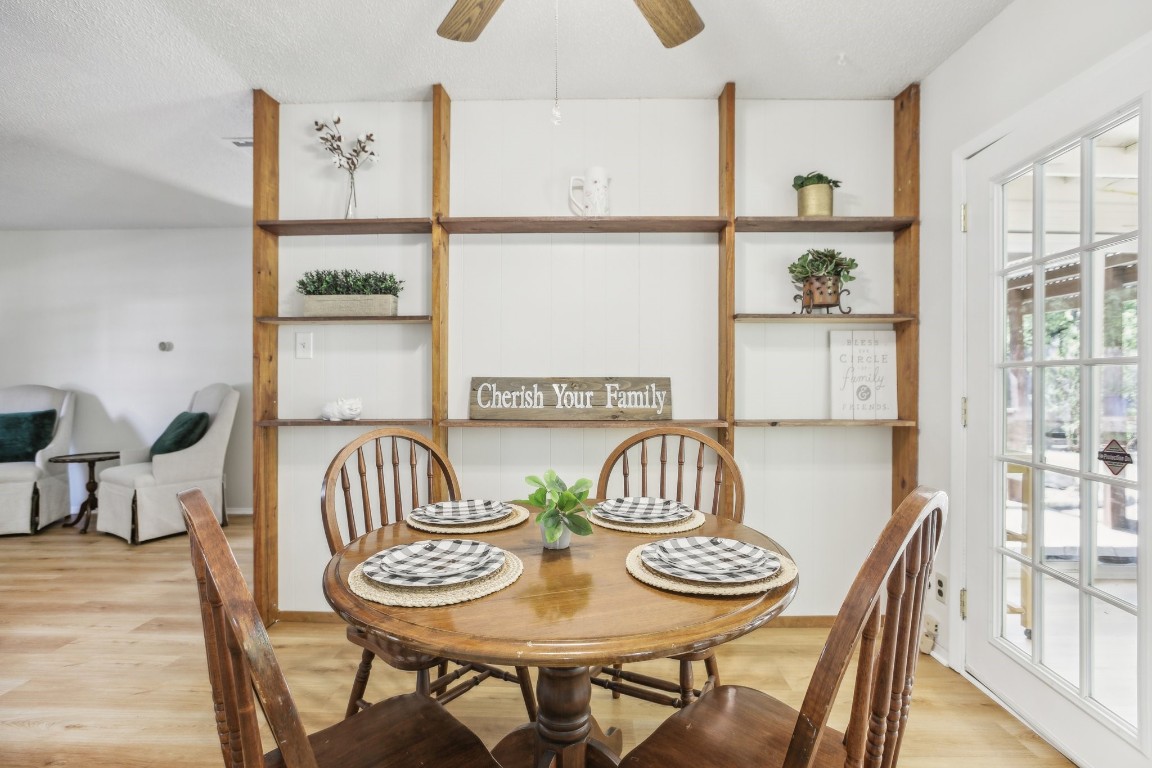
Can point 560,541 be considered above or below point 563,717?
above

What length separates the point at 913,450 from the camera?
2516 millimetres

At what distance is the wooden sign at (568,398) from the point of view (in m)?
2.57

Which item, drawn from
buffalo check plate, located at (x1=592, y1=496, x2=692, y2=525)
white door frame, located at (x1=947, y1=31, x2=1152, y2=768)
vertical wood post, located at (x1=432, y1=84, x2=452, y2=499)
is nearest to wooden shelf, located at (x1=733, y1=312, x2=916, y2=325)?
white door frame, located at (x1=947, y1=31, x2=1152, y2=768)

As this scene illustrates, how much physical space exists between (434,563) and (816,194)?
2226 mm

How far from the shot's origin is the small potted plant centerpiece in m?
2.47

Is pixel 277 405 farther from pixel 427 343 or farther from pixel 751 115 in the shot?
pixel 751 115

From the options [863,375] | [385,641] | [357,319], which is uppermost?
[357,319]

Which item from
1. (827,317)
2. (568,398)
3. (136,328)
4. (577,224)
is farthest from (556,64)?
(136,328)

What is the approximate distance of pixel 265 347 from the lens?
8.67 feet

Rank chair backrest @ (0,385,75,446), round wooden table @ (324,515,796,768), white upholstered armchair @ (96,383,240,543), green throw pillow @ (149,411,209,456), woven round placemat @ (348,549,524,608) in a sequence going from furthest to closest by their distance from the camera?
1. chair backrest @ (0,385,75,446)
2. green throw pillow @ (149,411,209,456)
3. white upholstered armchair @ (96,383,240,543)
4. woven round placemat @ (348,549,524,608)
5. round wooden table @ (324,515,796,768)

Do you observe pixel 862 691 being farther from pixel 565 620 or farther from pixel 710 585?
pixel 565 620

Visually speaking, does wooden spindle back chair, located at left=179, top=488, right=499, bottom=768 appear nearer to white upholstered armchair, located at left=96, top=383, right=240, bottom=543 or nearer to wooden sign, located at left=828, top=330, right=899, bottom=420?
wooden sign, located at left=828, top=330, right=899, bottom=420

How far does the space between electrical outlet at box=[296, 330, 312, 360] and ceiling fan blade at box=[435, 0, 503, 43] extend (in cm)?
161

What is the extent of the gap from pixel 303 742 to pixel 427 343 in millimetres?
2092
